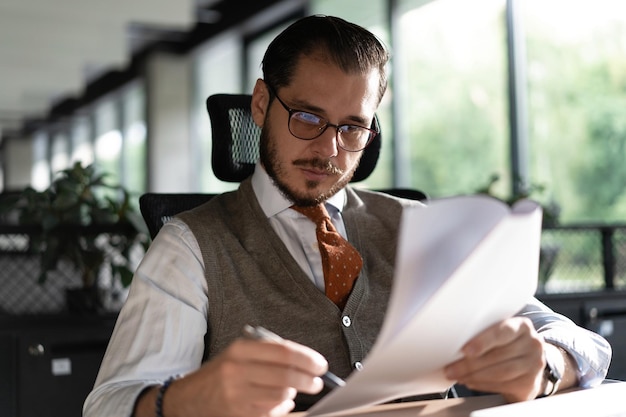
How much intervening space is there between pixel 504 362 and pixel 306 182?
54cm

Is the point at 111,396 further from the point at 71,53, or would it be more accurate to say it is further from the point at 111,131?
the point at 111,131

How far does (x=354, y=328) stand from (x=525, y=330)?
0.37m

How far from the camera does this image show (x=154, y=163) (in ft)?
27.4

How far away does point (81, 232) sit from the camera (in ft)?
6.99

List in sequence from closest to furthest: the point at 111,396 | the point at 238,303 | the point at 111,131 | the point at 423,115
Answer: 1. the point at 111,396
2. the point at 238,303
3. the point at 423,115
4. the point at 111,131

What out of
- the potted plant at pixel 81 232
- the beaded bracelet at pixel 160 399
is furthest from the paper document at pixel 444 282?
the potted plant at pixel 81 232

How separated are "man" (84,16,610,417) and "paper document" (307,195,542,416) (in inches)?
2.8

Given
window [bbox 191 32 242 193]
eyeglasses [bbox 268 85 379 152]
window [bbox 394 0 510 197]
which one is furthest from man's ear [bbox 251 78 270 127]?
window [bbox 191 32 242 193]

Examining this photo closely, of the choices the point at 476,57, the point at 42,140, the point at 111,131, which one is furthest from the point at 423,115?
the point at 42,140

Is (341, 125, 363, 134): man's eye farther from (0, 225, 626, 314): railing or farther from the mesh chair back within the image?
(0, 225, 626, 314): railing

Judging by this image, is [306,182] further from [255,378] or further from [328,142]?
[255,378]

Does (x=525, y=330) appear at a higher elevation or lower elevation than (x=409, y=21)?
lower

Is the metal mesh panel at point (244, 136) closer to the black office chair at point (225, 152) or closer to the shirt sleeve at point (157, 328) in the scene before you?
the black office chair at point (225, 152)

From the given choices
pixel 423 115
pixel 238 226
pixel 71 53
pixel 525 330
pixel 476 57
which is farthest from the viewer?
pixel 71 53
